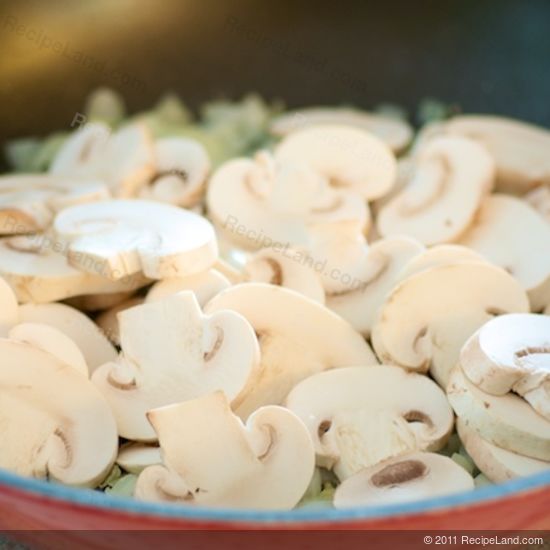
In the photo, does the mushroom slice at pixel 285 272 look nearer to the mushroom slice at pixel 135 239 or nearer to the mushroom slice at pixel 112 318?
the mushroom slice at pixel 135 239

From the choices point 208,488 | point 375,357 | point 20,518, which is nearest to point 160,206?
point 375,357

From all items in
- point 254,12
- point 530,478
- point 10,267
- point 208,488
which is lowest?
point 208,488

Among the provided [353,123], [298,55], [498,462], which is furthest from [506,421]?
[298,55]

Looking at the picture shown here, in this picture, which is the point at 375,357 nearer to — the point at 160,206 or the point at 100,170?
the point at 160,206

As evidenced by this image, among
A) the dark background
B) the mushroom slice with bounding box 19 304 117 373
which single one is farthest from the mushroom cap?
the dark background

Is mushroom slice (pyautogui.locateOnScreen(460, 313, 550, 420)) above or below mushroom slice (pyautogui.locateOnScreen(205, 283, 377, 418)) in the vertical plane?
above

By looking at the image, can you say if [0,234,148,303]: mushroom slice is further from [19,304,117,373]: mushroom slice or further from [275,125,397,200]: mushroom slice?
[275,125,397,200]: mushroom slice

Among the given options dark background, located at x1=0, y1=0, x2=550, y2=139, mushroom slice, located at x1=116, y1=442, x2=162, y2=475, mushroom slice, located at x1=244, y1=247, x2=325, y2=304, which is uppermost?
dark background, located at x1=0, y1=0, x2=550, y2=139
